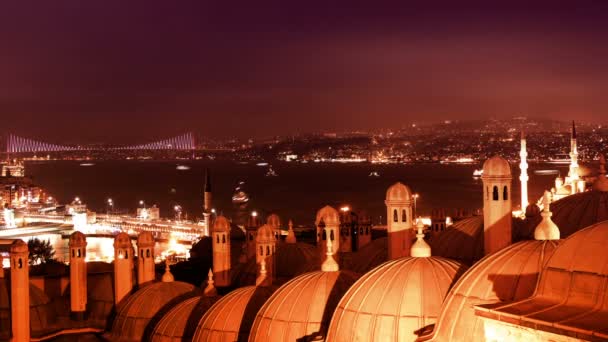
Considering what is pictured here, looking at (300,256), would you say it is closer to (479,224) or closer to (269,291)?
(269,291)

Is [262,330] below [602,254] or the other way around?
below

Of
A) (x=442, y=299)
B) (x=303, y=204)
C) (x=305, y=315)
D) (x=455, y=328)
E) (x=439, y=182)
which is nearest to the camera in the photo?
(x=455, y=328)

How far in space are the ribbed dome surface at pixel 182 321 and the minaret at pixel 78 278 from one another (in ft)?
16.6

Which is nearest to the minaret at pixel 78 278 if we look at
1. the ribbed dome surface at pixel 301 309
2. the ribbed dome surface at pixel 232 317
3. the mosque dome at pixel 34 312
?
the mosque dome at pixel 34 312

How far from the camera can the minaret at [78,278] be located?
22469mm

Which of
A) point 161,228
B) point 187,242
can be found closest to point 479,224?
point 187,242

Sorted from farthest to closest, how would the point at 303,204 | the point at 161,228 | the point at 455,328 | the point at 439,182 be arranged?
1. the point at 439,182
2. the point at 303,204
3. the point at 161,228
4. the point at 455,328

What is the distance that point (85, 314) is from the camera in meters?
22.6

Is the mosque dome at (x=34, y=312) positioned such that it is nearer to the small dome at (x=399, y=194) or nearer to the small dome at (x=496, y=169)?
the small dome at (x=399, y=194)

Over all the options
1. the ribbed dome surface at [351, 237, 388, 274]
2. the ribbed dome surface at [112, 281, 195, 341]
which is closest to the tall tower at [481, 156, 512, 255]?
the ribbed dome surface at [351, 237, 388, 274]

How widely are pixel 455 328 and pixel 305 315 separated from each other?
14.2 ft

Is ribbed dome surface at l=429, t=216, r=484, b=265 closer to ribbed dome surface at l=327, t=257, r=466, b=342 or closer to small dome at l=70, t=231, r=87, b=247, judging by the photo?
ribbed dome surface at l=327, t=257, r=466, b=342

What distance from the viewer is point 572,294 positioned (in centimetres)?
903

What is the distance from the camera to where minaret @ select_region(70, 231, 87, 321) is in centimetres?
2247
